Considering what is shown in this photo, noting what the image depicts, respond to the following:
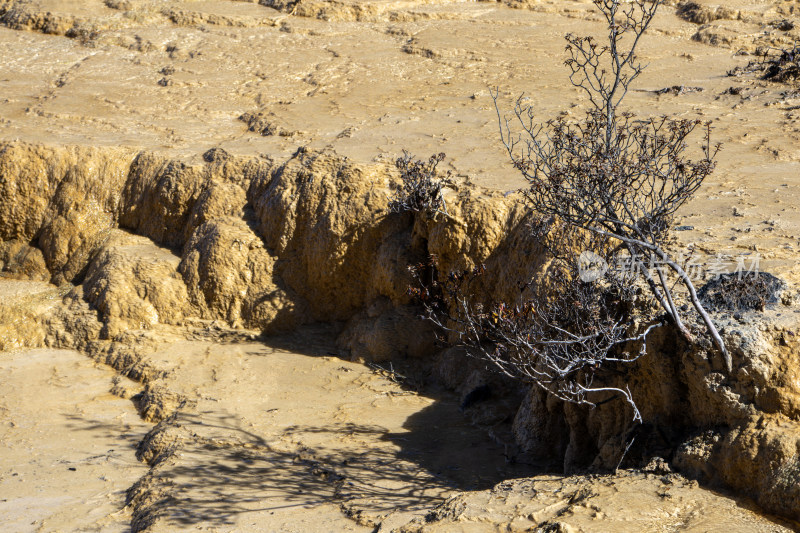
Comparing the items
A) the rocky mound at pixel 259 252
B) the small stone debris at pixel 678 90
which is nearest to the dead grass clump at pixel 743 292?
the rocky mound at pixel 259 252

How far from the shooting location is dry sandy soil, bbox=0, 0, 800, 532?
4.69 meters

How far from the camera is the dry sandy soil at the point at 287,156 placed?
15.4ft

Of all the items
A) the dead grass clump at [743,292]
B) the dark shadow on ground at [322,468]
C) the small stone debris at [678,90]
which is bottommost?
the dark shadow on ground at [322,468]

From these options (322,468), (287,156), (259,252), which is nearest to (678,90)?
(287,156)

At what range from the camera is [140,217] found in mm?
7695

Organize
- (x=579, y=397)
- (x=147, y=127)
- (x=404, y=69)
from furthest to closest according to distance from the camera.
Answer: (x=404, y=69), (x=147, y=127), (x=579, y=397)

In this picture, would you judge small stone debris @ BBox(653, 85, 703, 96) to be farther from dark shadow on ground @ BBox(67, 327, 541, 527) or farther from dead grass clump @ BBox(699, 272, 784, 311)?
dead grass clump @ BBox(699, 272, 784, 311)

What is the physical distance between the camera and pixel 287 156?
7398 mm

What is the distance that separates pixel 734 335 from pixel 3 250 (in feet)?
21.7

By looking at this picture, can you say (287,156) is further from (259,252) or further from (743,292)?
(743,292)

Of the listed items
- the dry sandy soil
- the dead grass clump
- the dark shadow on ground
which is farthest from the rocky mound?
the dead grass clump

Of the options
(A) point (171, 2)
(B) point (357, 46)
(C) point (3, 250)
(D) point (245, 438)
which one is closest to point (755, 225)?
(D) point (245, 438)

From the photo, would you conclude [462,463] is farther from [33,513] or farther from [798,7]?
[798,7]

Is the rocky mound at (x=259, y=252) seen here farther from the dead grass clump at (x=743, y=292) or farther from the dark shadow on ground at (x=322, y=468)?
the dead grass clump at (x=743, y=292)
